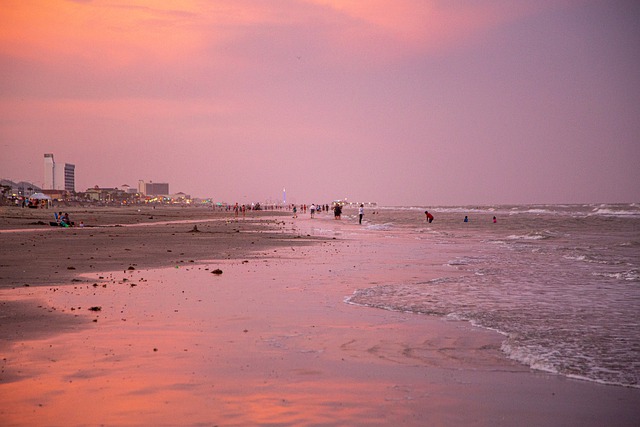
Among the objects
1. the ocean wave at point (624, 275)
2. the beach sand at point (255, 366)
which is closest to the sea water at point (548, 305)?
the ocean wave at point (624, 275)

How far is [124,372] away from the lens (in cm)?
652

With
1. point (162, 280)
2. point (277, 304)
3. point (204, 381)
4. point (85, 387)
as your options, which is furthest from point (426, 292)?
point (85, 387)

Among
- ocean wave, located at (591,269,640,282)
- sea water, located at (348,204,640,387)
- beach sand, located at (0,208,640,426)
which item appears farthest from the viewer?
ocean wave, located at (591,269,640,282)

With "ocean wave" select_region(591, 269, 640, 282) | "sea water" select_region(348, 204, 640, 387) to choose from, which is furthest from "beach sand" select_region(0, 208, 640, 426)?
"ocean wave" select_region(591, 269, 640, 282)

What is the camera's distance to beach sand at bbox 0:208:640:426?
5.32 meters

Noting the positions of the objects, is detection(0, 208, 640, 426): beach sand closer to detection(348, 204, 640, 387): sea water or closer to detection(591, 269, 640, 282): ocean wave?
detection(348, 204, 640, 387): sea water

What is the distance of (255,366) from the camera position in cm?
684

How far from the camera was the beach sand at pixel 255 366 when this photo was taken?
5.32 metres

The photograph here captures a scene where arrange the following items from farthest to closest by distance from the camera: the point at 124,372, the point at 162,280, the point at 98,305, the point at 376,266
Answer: the point at 376,266 → the point at 162,280 → the point at 98,305 → the point at 124,372

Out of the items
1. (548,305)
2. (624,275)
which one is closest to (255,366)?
(548,305)

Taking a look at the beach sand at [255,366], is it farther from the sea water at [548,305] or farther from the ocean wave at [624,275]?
the ocean wave at [624,275]

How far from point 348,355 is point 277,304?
4014 mm

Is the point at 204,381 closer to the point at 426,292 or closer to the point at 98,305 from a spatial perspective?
the point at 98,305

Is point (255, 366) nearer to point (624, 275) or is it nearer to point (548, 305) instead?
point (548, 305)
